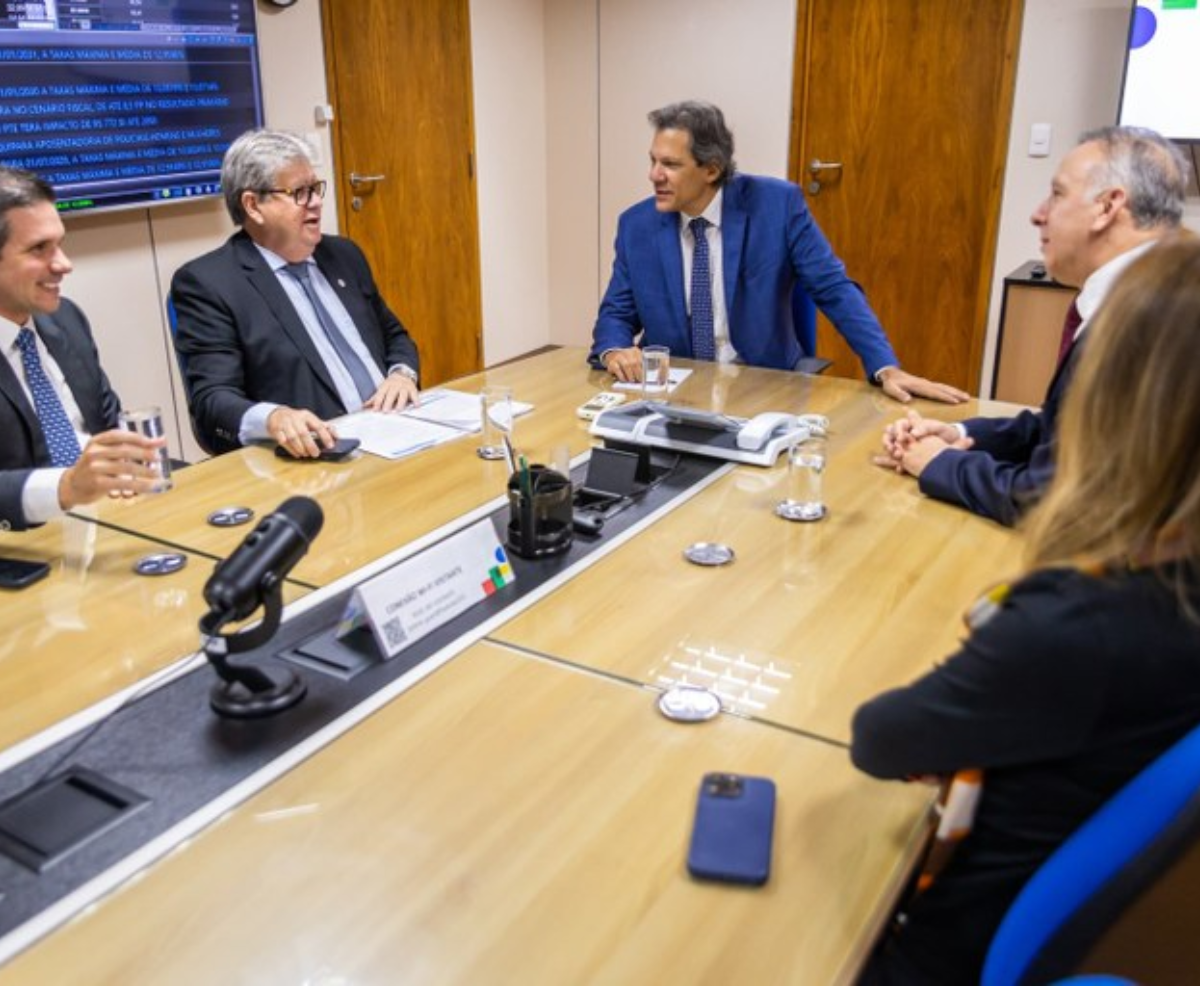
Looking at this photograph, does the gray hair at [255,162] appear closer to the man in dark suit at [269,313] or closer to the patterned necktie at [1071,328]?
the man in dark suit at [269,313]

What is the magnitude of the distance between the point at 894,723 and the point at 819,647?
1.23 ft

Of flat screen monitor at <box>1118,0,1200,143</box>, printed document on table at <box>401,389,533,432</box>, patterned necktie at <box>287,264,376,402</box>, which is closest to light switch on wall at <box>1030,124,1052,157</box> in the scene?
flat screen monitor at <box>1118,0,1200,143</box>

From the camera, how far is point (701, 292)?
3.12m

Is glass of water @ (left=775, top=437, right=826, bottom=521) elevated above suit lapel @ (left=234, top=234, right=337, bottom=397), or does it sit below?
below

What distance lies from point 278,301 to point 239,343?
0.14 m

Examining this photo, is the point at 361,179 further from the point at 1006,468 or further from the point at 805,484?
the point at 1006,468

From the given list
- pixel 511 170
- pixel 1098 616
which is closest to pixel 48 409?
pixel 1098 616

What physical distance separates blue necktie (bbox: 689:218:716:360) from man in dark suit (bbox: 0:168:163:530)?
1.59m

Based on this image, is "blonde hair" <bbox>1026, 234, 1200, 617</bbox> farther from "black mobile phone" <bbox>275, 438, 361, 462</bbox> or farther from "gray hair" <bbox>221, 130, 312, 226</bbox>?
"gray hair" <bbox>221, 130, 312, 226</bbox>

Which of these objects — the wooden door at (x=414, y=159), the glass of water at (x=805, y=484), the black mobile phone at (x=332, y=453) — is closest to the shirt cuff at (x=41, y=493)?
the black mobile phone at (x=332, y=453)

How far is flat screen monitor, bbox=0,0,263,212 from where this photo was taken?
3270 millimetres

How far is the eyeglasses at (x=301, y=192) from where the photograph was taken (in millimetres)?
2594

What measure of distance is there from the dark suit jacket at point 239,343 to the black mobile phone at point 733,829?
1656 mm

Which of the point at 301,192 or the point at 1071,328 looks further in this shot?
the point at 301,192
